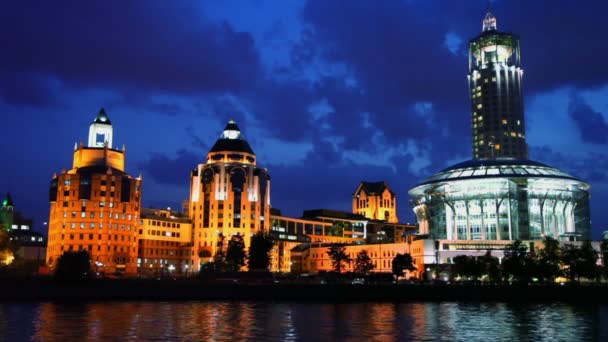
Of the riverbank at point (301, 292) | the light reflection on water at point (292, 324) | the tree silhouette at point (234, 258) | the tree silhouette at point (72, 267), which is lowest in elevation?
the light reflection on water at point (292, 324)

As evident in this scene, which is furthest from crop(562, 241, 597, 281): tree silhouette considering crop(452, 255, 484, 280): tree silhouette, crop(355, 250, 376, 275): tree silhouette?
crop(355, 250, 376, 275): tree silhouette

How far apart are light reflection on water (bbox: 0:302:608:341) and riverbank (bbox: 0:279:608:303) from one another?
19.8 m

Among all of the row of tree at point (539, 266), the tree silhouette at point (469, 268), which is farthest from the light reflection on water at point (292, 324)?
the tree silhouette at point (469, 268)

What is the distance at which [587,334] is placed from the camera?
212 feet

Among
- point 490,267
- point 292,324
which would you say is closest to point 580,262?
point 490,267

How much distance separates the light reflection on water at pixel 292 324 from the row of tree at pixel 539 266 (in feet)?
148

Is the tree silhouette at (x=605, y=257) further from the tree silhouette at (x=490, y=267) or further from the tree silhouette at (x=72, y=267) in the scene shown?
the tree silhouette at (x=72, y=267)

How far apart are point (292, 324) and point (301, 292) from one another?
5257 cm

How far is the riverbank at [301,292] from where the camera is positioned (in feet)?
386

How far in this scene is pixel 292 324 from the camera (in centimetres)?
7269

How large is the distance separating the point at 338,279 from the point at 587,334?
98.4m

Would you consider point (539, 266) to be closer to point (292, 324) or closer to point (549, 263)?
point (549, 263)

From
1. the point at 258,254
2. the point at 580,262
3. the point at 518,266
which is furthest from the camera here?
the point at 258,254

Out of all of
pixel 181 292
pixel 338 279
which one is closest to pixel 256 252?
pixel 338 279
